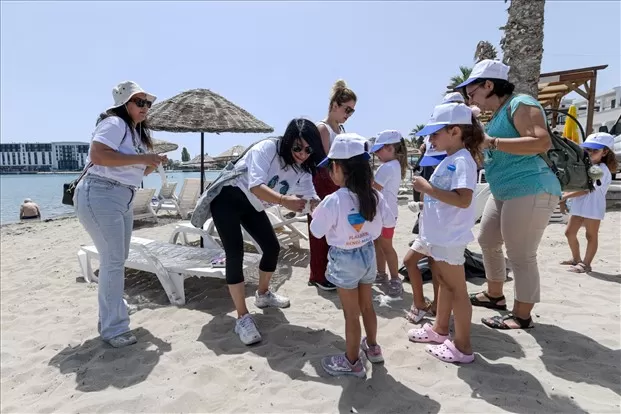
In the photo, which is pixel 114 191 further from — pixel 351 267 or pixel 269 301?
pixel 351 267

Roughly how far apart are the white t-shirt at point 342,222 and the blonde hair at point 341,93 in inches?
67.7

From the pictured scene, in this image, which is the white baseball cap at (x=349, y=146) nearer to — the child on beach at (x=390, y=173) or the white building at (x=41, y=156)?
the child on beach at (x=390, y=173)

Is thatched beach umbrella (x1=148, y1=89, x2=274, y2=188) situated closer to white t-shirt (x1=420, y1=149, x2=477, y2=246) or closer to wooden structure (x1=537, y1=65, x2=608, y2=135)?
white t-shirt (x1=420, y1=149, x2=477, y2=246)

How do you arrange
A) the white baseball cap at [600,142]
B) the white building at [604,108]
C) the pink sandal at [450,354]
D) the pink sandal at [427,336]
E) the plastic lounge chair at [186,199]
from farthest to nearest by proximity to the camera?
the white building at [604,108] < the plastic lounge chair at [186,199] < the white baseball cap at [600,142] < the pink sandal at [427,336] < the pink sandal at [450,354]

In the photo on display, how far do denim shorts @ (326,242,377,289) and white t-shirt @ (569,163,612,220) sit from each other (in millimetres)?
3527

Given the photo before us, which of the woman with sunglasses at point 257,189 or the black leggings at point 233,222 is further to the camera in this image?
the black leggings at point 233,222

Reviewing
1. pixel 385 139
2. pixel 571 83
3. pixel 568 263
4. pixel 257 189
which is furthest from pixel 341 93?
pixel 571 83

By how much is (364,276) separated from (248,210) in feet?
3.84

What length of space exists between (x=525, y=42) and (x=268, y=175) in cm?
676

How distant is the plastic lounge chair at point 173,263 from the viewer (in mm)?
3650

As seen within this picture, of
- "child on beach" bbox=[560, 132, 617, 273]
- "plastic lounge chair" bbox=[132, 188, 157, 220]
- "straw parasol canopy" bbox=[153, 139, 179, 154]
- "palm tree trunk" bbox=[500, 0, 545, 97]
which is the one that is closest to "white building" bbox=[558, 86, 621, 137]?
"palm tree trunk" bbox=[500, 0, 545, 97]

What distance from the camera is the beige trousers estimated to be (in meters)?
2.57

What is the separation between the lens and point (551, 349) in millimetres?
2600

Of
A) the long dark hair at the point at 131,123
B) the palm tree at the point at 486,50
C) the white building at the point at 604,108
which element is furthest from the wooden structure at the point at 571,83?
the white building at the point at 604,108
